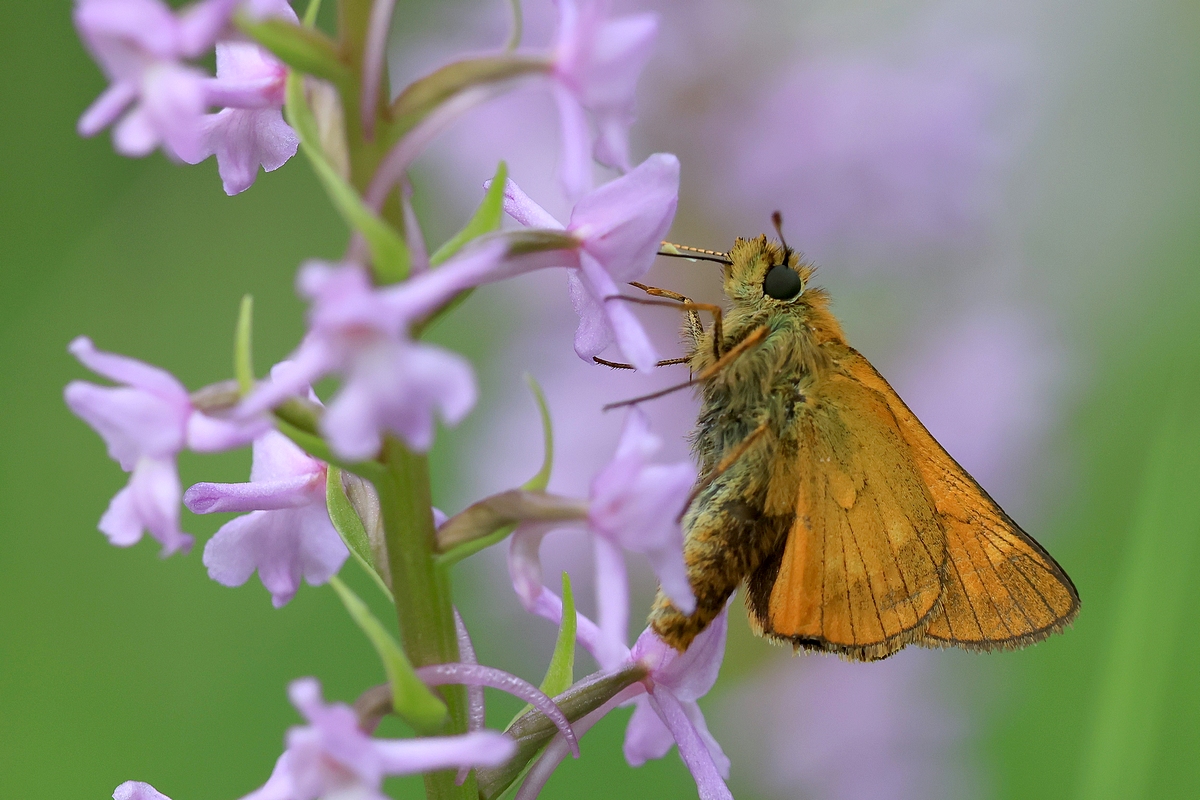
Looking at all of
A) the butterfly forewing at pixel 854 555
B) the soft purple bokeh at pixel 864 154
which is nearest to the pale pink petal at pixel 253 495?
the butterfly forewing at pixel 854 555

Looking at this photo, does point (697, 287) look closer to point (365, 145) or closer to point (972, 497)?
point (972, 497)

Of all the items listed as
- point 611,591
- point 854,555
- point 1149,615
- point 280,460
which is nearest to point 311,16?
point 280,460

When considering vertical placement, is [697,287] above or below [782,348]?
above

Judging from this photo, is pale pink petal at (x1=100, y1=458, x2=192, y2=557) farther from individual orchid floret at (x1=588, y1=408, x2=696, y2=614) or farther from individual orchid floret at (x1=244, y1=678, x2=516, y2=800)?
individual orchid floret at (x1=588, y1=408, x2=696, y2=614)

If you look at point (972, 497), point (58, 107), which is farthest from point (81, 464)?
point (972, 497)

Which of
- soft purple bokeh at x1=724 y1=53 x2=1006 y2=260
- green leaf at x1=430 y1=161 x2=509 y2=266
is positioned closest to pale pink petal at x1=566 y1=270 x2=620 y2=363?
green leaf at x1=430 y1=161 x2=509 y2=266

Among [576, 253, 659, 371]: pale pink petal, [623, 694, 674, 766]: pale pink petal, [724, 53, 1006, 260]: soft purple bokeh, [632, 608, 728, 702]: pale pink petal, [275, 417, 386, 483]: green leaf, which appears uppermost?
[724, 53, 1006, 260]: soft purple bokeh

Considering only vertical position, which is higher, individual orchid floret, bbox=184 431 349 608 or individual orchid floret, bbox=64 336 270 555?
individual orchid floret, bbox=184 431 349 608
